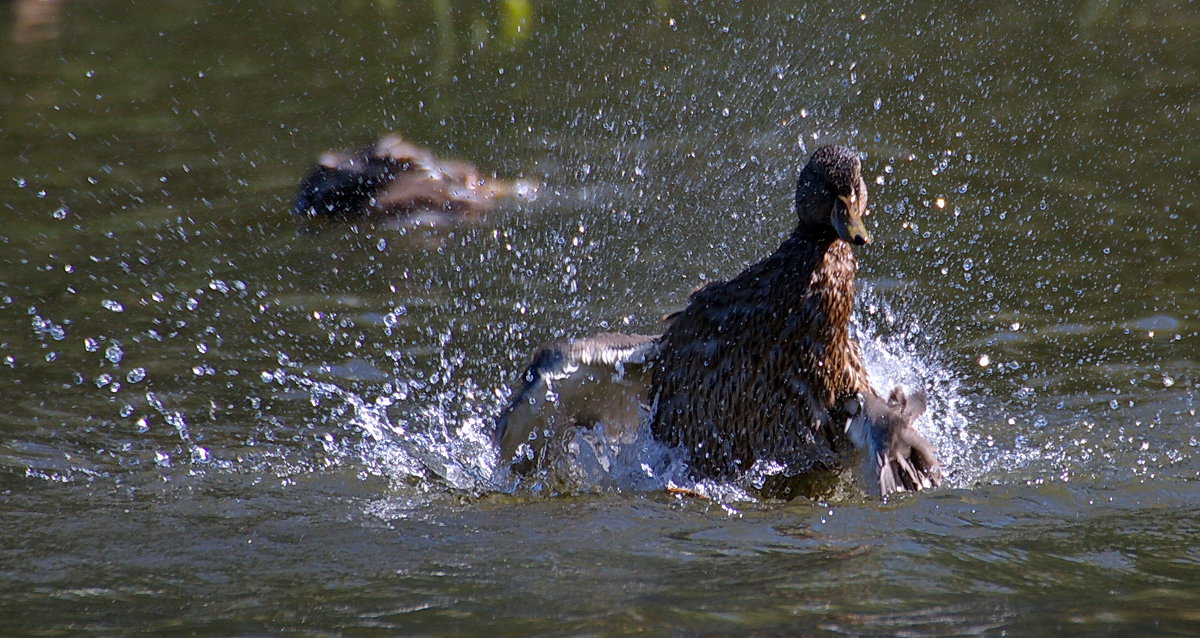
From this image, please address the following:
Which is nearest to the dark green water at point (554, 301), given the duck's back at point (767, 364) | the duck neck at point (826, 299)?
the duck's back at point (767, 364)

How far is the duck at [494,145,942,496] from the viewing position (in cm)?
555

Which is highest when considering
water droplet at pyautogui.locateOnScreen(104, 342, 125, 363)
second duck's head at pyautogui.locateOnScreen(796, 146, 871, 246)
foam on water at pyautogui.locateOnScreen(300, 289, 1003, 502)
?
second duck's head at pyautogui.locateOnScreen(796, 146, 871, 246)

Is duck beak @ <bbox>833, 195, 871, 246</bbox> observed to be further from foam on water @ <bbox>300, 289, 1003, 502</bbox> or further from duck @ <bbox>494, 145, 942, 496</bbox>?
foam on water @ <bbox>300, 289, 1003, 502</bbox>

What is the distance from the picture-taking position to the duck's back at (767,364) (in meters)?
5.67

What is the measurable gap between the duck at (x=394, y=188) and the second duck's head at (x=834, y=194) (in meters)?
3.60

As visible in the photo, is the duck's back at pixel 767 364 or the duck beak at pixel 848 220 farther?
the duck's back at pixel 767 364

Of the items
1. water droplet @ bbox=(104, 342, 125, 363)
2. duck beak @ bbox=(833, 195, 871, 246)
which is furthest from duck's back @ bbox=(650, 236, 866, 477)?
water droplet @ bbox=(104, 342, 125, 363)

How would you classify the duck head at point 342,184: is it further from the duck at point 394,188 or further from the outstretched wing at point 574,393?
the outstretched wing at point 574,393

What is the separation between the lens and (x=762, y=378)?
5789 mm

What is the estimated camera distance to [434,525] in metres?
5.17

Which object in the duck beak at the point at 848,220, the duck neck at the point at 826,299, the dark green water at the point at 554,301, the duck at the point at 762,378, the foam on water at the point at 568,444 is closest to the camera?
the dark green water at the point at 554,301

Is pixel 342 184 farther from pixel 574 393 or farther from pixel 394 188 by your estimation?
pixel 574 393

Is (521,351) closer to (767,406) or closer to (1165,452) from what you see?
(767,406)

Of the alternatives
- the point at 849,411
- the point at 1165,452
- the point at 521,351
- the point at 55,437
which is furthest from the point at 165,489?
the point at 1165,452
